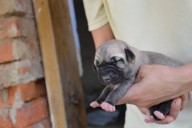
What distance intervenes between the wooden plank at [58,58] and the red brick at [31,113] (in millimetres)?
24

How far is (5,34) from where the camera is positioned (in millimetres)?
1013

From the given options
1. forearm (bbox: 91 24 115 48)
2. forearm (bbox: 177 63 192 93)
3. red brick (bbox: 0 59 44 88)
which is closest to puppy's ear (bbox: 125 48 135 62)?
forearm (bbox: 177 63 192 93)

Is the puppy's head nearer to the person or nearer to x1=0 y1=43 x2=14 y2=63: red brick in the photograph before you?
the person

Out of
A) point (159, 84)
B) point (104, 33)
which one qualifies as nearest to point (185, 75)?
point (159, 84)

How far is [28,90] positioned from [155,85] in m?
0.44

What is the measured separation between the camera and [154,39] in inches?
33.1

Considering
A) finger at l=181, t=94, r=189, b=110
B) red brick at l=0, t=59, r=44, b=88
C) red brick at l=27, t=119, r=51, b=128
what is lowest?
red brick at l=27, t=119, r=51, b=128

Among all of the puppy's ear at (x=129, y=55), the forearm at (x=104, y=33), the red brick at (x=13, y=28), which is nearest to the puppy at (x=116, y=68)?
the puppy's ear at (x=129, y=55)

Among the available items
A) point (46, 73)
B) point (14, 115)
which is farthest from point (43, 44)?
point (14, 115)

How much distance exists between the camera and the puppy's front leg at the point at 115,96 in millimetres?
655

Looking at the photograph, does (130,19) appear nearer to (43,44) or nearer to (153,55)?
(153,55)

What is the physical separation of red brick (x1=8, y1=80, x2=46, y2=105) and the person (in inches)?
9.2

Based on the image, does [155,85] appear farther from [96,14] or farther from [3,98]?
[3,98]

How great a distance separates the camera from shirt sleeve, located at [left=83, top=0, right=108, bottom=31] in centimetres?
99
